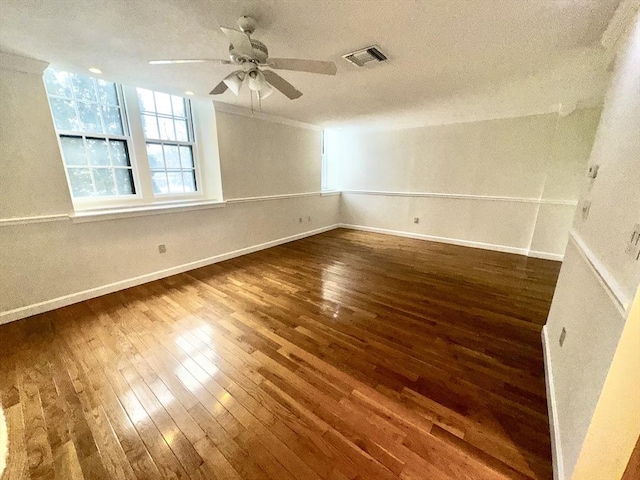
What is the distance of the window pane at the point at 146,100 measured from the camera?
3111 mm

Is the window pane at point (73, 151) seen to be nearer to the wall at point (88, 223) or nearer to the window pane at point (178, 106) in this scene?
the wall at point (88, 223)

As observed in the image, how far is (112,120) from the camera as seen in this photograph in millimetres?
2943

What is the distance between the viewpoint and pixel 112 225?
284 cm

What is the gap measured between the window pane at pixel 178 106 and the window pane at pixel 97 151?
40.0 inches

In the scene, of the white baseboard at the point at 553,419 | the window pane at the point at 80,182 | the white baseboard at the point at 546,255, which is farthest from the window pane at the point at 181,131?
the white baseboard at the point at 546,255

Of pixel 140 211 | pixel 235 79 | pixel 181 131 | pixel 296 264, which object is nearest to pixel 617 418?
pixel 235 79

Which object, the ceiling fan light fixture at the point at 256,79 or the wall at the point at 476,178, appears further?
the wall at the point at 476,178

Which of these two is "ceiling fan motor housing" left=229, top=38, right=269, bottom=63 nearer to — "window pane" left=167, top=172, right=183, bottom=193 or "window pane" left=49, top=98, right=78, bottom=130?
"window pane" left=49, top=98, right=78, bottom=130

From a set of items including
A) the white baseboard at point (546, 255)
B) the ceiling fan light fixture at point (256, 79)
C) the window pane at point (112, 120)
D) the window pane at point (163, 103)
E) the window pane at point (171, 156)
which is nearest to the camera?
the ceiling fan light fixture at point (256, 79)

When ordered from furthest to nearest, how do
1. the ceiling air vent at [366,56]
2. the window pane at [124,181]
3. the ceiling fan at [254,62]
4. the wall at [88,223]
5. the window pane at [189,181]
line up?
the window pane at [189,181] → the window pane at [124,181] → the wall at [88,223] → the ceiling air vent at [366,56] → the ceiling fan at [254,62]

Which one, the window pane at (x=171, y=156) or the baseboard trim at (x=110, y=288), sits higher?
the window pane at (x=171, y=156)

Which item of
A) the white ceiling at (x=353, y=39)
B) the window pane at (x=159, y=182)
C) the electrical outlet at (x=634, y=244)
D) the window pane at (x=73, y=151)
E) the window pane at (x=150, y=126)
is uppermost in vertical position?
the white ceiling at (x=353, y=39)

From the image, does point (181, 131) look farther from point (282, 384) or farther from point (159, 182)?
point (282, 384)

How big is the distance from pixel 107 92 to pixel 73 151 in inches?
31.3
